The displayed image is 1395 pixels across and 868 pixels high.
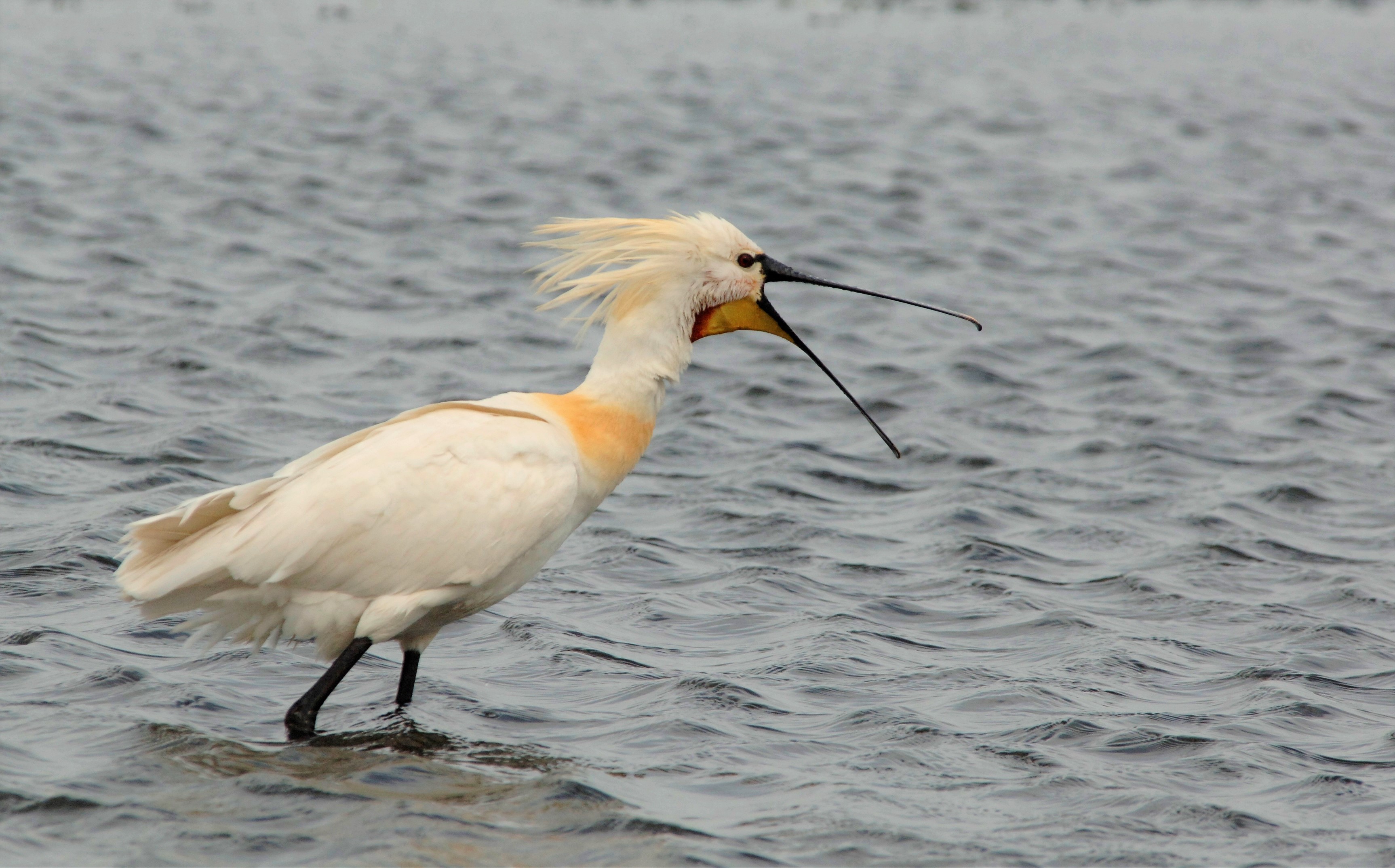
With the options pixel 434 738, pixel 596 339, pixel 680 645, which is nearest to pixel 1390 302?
pixel 596 339

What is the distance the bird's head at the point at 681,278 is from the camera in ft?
23.8

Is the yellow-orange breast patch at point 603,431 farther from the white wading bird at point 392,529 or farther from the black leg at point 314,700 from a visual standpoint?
the black leg at point 314,700

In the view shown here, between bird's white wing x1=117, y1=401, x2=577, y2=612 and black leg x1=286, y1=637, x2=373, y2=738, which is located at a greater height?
bird's white wing x1=117, y1=401, x2=577, y2=612

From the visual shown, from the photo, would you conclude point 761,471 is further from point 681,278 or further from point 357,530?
point 357,530

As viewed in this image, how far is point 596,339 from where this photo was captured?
45.8ft

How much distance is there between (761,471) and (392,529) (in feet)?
15.0

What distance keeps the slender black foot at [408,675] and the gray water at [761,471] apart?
88 mm

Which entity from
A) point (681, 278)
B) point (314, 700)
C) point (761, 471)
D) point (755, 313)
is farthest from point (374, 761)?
point (761, 471)

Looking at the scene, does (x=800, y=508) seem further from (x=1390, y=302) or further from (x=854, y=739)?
(x=1390, y=302)

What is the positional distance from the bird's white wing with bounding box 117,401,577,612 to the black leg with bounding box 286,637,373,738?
26 cm

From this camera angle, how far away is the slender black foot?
7023 millimetres

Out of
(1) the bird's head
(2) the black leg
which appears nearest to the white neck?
(1) the bird's head

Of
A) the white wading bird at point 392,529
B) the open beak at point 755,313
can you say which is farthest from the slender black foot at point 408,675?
the open beak at point 755,313

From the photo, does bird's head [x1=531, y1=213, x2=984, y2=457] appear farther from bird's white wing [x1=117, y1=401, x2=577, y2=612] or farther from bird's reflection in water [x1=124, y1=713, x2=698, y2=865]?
bird's reflection in water [x1=124, y1=713, x2=698, y2=865]
